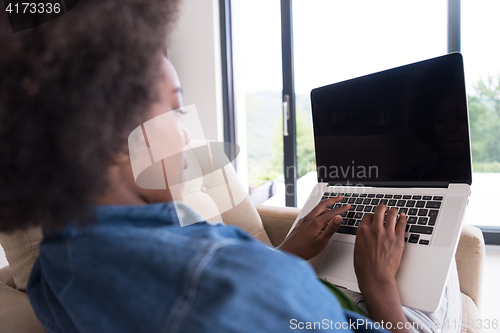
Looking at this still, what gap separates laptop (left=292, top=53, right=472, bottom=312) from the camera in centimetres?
55

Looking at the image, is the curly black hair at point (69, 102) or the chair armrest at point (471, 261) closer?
the curly black hair at point (69, 102)

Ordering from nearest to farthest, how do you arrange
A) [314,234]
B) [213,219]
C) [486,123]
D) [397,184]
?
[314,234] → [397,184] → [213,219] → [486,123]

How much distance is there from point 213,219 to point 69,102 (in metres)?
0.81

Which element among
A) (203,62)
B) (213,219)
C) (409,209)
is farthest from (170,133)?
(203,62)

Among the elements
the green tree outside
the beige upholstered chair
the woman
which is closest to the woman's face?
the woman

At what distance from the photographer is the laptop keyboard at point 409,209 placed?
588 mm

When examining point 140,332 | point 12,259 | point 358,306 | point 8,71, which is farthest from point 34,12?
point 358,306

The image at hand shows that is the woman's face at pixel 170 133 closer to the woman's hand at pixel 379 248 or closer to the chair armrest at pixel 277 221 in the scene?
the woman's hand at pixel 379 248

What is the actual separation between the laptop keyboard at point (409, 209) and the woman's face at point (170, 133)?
462 mm

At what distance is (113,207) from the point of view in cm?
33

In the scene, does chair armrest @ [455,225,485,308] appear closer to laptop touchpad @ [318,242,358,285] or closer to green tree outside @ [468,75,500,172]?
laptop touchpad @ [318,242,358,285]

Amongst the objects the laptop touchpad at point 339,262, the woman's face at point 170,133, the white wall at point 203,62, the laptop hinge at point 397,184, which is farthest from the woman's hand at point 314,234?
the white wall at point 203,62

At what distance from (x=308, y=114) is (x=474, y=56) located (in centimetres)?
95

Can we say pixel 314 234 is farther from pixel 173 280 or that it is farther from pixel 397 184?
pixel 173 280
